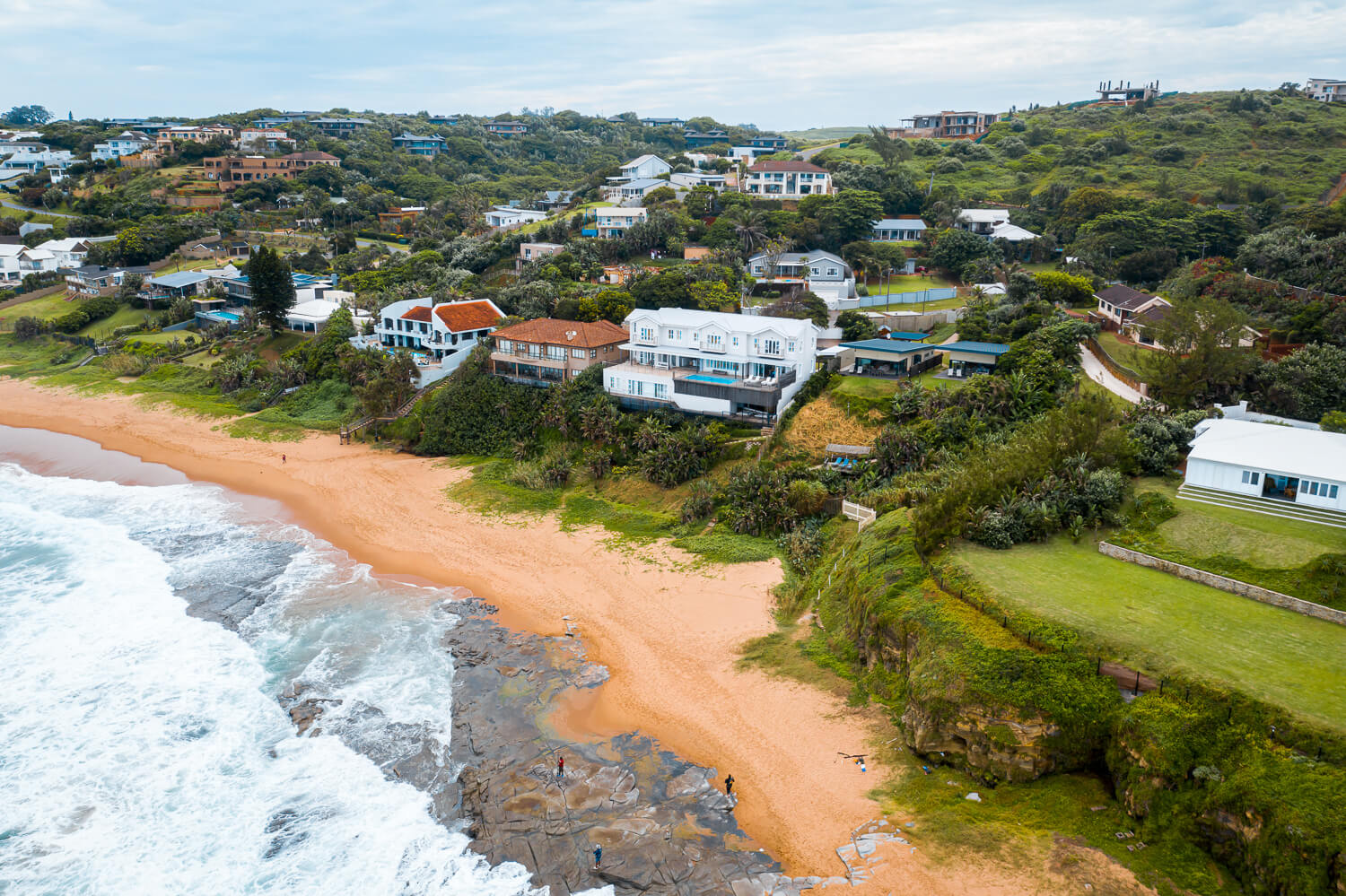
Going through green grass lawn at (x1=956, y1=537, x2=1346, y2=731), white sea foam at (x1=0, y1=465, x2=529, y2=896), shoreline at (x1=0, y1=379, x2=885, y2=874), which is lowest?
white sea foam at (x1=0, y1=465, x2=529, y2=896)

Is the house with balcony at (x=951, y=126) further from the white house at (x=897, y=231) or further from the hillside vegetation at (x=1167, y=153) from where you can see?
the white house at (x=897, y=231)

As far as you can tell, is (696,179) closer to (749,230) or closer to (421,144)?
(749,230)

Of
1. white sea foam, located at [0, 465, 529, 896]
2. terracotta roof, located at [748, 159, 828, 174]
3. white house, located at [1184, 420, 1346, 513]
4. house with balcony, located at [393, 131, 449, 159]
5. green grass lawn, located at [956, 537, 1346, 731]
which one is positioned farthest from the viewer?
house with balcony, located at [393, 131, 449, 159]

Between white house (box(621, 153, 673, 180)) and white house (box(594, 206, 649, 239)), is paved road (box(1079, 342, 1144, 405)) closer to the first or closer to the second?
white house (box(594, 206, 649, 239))

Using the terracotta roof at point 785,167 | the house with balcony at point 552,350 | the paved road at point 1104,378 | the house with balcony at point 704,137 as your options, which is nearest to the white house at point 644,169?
the terracotta roof at point 785,167

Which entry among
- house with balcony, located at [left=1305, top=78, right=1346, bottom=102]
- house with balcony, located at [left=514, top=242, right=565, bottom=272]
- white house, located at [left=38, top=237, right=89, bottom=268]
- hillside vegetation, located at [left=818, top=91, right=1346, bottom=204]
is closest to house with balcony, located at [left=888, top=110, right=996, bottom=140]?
hillside vegetation, located at [left=818, top=91, right=1346, bottom=204]

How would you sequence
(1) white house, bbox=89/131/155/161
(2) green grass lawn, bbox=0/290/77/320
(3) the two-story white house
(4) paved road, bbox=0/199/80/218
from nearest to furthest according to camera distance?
(3) the two-story white house
(2) green grass lawn, bbox=0/290/77/320
(4) paved road, bbox=0/199/80/218
(1) white house, bbox=89/131/155/161

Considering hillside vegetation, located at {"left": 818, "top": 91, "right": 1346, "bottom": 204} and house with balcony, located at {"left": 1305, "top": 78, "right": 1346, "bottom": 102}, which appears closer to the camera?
hillside vegetation, located at {"left": 818, "top": 91, "right": 1346, "bottom": 204}

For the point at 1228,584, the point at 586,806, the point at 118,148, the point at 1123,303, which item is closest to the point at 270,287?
the point at 586,806
